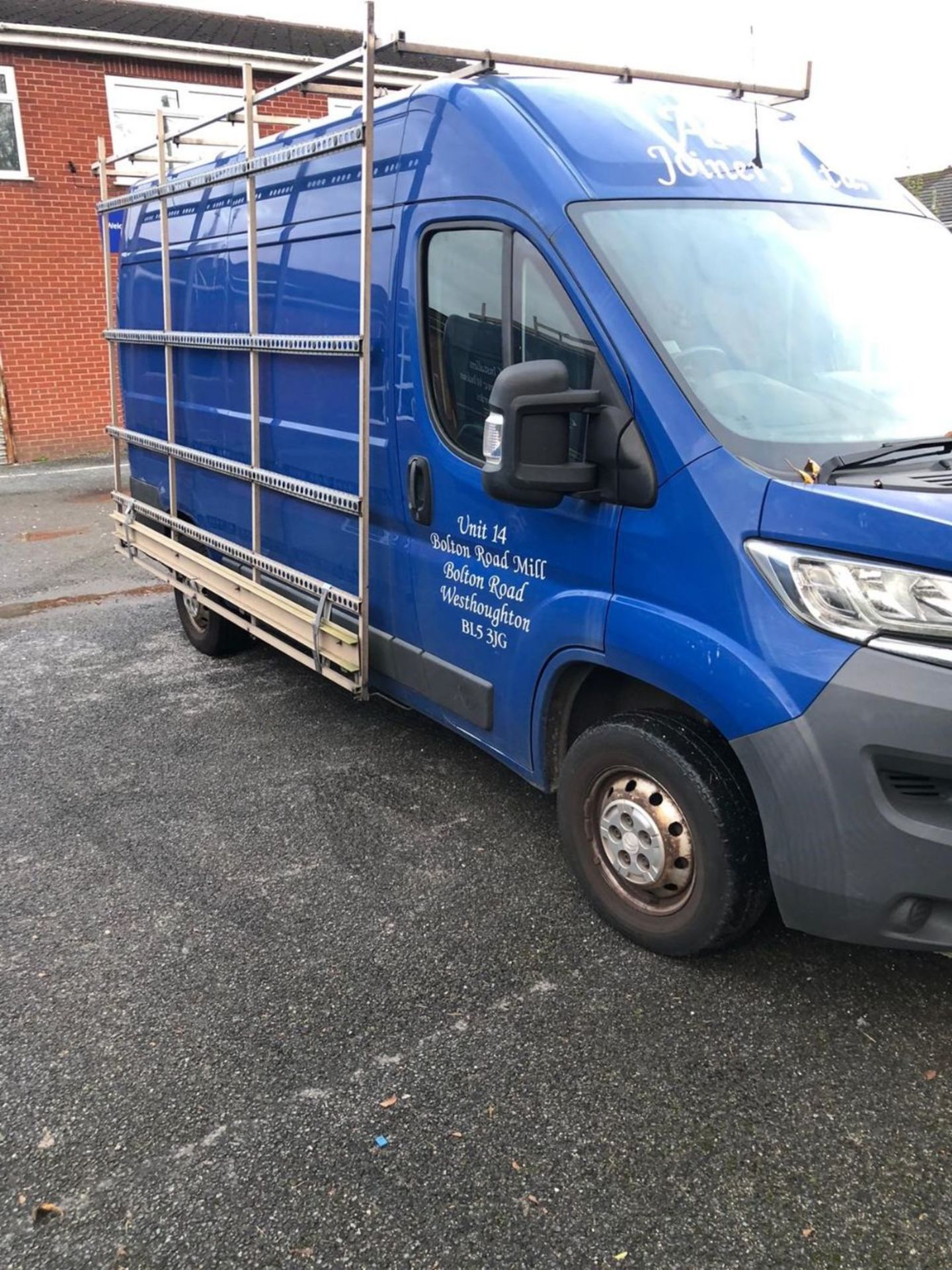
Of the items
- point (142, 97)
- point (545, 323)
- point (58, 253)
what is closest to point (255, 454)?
point (545, 323)

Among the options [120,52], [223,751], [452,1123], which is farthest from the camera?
[120,52]

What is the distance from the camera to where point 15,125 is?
13.3m

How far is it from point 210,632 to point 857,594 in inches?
177

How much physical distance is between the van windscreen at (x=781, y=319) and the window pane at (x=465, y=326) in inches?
17.3

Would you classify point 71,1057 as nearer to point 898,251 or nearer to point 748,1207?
point 748,1207

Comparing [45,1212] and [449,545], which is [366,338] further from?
[45,1212]

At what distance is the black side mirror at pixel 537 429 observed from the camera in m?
2.78

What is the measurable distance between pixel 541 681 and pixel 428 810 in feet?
3.55

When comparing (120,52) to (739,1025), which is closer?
(739,1025)

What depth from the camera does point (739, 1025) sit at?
281cm

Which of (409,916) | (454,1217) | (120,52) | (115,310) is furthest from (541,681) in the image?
(120,52)

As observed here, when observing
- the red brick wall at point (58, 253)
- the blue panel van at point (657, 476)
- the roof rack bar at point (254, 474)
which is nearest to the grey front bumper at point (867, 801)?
the blue panel van at point (657, 476)

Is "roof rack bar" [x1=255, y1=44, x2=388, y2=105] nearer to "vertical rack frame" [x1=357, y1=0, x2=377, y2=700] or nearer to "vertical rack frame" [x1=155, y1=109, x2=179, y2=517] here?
"vertical rack frame" [x1=357, y1=0, x2=377, y2=700]

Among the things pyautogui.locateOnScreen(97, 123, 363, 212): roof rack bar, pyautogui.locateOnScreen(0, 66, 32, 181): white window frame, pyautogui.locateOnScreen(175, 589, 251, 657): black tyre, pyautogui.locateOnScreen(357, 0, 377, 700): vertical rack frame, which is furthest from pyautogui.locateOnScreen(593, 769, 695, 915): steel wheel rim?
pyautogui.locateOnScreen(0, 66, 32, 181): white window frame
